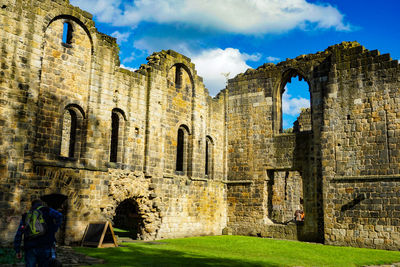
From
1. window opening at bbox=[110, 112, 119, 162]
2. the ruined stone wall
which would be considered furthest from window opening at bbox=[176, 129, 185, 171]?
window opening at bbox=[110, 112, 119, 162]

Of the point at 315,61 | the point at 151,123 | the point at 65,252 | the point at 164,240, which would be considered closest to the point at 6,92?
the point at 65,252

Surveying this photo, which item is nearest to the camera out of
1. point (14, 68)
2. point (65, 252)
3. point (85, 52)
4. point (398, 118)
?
point (65, 252)

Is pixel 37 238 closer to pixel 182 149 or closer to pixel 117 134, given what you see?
pixel 117 134

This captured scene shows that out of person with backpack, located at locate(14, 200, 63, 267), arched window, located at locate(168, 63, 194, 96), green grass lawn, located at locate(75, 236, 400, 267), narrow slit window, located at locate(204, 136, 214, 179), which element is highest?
arched window, located at locate(168, 63, 194, 96)

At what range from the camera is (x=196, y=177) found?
17.4m

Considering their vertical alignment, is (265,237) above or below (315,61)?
below

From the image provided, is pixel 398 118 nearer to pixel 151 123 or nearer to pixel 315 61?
pixel 315 61

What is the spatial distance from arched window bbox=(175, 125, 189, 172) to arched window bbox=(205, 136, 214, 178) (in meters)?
1.67

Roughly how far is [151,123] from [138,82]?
1710 mm

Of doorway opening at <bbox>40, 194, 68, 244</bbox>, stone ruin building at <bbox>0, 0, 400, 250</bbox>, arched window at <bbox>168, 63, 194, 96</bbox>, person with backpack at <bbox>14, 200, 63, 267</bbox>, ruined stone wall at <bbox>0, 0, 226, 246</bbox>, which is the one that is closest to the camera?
person with backpack at <bbox>14, 200, 63, 267</bbox>

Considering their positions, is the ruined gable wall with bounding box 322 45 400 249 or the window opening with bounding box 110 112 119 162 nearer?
the ruined gable wall with bounding box 322 45 400 249

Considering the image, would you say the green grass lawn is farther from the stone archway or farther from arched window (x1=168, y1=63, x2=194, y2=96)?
arched window (x1=168, y1=63, x2=194, y2=96)

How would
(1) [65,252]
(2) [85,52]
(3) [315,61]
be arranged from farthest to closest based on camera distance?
(3) [315,61], (2) [85,52], (1) [65,252]

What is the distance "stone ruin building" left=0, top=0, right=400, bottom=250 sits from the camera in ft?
38.2
